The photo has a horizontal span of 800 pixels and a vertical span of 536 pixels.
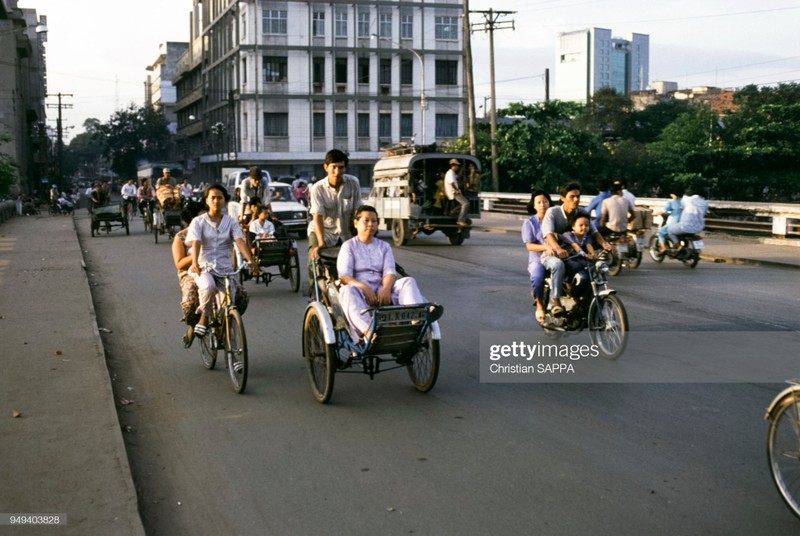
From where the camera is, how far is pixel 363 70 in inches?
2886

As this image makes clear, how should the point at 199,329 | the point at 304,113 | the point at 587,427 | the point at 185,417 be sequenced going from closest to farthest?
the point at 587,427 < the point at 185,417 < the point at 199,329 < the point at 304,113

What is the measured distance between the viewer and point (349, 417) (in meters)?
7.09

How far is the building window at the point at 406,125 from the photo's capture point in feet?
244

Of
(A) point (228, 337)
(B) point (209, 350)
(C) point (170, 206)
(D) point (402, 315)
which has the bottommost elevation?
(B) point (209, 350)

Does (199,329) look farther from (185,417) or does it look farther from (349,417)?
(349,417)

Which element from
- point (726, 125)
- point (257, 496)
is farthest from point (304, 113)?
point (257, 496)

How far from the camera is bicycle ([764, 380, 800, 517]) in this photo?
15.8ft

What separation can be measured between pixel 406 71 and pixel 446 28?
4520 mm

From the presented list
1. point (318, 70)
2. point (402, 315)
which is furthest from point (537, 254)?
point (318, 70)

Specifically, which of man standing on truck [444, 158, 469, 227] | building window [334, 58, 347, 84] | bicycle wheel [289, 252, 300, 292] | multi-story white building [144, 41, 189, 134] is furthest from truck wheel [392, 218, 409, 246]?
multi-story white building [144, 41, 189, 134]

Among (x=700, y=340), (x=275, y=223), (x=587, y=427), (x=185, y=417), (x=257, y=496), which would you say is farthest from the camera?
(x=275, y=223)

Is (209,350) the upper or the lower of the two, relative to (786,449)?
lower

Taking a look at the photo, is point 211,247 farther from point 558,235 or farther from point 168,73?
point 168,73

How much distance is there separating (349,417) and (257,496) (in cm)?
181
